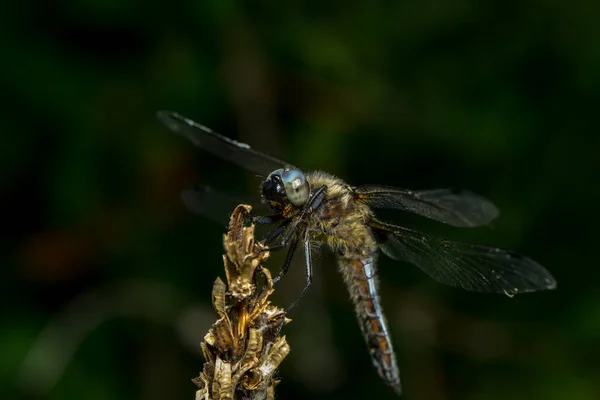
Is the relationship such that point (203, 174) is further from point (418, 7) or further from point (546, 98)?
point (546, 98)

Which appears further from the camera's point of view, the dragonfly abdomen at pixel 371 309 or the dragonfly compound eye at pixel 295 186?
the dragonfly abdomen at pixel 371 309

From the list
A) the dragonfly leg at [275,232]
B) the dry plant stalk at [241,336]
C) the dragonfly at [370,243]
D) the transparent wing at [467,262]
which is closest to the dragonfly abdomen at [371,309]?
the dragonfly at [370,243]

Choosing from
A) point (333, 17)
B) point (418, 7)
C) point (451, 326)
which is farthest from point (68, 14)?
point (451, 326)

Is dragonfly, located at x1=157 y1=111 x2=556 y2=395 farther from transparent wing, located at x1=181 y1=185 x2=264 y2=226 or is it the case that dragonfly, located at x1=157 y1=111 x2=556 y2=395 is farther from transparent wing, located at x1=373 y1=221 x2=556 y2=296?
transparent wing, located at x1=181 y1=185 x2=264 y2=226

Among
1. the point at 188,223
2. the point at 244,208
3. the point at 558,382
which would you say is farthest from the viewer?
the point at 188,223

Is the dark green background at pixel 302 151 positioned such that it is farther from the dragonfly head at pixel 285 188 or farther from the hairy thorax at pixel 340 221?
the dragonfly head at pixel 285 188

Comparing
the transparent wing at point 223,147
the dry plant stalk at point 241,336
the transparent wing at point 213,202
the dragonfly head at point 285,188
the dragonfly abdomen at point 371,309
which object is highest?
the transparent wing at point 223,147
